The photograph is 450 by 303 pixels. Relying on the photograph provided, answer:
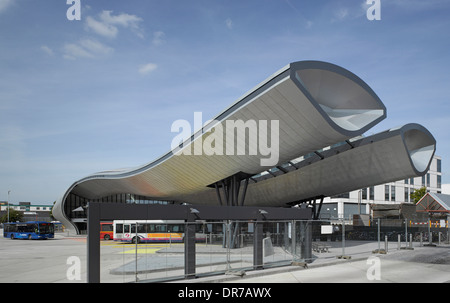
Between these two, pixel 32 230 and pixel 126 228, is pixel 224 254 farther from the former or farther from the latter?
pixel 32 230

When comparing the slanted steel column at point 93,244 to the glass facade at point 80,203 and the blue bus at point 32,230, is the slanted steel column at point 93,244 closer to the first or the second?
the blue bus at point 32,230

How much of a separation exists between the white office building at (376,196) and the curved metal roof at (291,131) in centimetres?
3690

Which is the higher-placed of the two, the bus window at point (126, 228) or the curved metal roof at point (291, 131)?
the curved metal roof at point (291, 131)

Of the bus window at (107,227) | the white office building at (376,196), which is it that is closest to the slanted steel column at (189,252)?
the bus window at (107,227)

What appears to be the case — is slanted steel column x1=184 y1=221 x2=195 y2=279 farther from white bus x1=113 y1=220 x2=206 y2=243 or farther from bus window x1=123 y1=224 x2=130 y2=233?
bus window x1=123 y1=224 x2=130 y2=233

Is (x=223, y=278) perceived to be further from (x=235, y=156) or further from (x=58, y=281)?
(x=235, y=156)

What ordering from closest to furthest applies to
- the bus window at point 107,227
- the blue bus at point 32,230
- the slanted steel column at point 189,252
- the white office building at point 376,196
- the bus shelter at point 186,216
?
1. the bus shelter at point 186,216
2. the slanted steel column at point 189,252
3. the bus window at point 107,227
4. the blue bus at point 32,230
5. the white office building at point 376,196

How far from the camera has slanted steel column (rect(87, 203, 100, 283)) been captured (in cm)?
1465

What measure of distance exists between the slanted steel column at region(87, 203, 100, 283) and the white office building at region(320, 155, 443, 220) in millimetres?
61237

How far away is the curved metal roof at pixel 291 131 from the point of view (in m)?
25.1

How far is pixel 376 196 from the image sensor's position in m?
84.2

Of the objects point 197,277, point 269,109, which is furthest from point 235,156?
point 197,277

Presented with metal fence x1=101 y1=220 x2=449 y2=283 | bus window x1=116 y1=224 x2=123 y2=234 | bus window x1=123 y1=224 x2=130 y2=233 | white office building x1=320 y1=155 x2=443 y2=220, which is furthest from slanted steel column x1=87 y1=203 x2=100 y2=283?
white office building x1=320 y1=155 x2=443 y2=220

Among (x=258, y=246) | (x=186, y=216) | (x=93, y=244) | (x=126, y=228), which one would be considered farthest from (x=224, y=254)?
(x=126, y=228)
